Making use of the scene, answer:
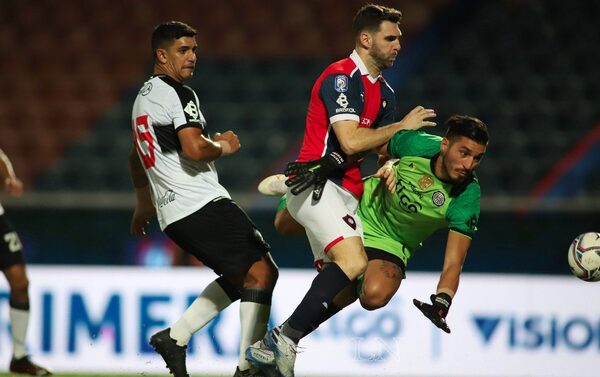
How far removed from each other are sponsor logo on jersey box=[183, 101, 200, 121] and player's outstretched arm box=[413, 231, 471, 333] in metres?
1.54

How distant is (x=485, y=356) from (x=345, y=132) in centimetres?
355

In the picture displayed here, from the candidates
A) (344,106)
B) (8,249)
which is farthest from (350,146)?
(8,249)

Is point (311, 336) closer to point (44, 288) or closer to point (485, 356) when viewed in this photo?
point (485, 356)

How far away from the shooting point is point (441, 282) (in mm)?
5309

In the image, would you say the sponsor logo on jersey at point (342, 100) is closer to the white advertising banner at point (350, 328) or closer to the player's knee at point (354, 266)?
the player's knee at point (354, 266)

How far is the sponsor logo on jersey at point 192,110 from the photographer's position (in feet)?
17.2

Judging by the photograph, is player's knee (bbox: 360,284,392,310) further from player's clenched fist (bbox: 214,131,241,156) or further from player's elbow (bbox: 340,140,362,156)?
player's clenched fist (bbox: 214,131,241,156)

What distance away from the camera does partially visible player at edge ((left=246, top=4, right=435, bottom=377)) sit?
516 centimetres

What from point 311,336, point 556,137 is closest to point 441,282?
point 311,336

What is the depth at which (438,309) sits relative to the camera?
514 cm

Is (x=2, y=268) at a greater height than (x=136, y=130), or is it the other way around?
(x=136, y=130)

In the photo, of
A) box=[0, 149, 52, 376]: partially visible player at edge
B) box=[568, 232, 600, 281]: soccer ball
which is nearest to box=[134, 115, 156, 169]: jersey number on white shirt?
box=[0, 149, 52, 376]: partially visible player at edge

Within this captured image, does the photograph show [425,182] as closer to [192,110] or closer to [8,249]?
[192,110]

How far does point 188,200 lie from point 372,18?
145cm
